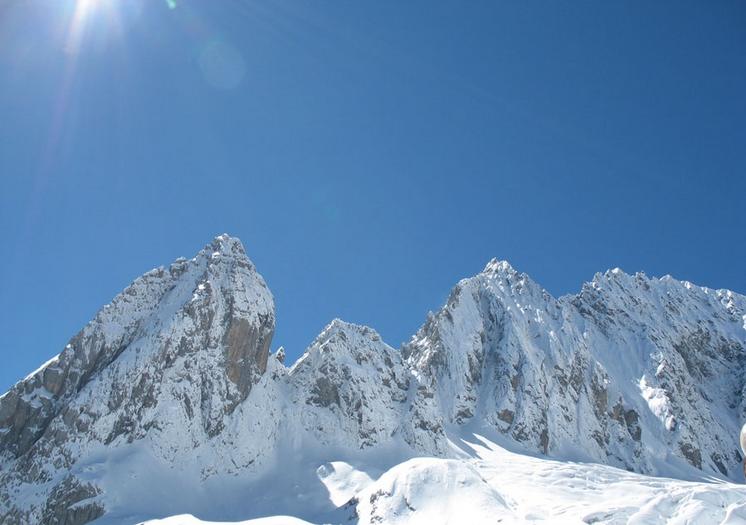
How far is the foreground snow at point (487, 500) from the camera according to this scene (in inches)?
2596

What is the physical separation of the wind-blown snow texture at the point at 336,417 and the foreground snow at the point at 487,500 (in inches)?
11.6

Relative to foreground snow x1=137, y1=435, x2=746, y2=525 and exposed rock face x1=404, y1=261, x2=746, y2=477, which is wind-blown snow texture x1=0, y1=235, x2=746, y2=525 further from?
exposed rock face x1=404, y1=261, x2=746, y2=477

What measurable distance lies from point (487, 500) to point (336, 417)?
3796 cm

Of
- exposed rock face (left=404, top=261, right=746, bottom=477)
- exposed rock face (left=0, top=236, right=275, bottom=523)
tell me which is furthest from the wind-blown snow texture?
exposed rock face (left=404, top=261, right=746, bottom=477)

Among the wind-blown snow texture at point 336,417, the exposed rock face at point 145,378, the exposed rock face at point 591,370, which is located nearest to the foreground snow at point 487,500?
the wind-blown snow texture at point 336,417

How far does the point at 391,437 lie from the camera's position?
99062mm

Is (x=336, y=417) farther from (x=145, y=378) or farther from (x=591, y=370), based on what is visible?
(x=591, y=370)

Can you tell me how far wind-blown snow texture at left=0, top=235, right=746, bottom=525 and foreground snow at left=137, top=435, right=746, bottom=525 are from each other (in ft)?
0.97

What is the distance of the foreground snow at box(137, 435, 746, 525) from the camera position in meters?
65.9

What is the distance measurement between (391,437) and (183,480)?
32002mm

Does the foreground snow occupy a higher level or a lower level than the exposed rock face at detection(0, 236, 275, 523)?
lower

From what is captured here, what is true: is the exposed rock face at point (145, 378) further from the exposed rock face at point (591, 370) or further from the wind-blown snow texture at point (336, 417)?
the exposed rock face at point (591, 370)

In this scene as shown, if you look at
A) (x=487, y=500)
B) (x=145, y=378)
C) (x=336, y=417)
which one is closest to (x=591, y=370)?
(x=336, y=417)

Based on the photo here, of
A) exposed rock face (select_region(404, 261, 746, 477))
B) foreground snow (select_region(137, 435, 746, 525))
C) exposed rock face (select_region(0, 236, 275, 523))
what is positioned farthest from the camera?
exposed rock face (select_region(404, 261, 746, 477))
